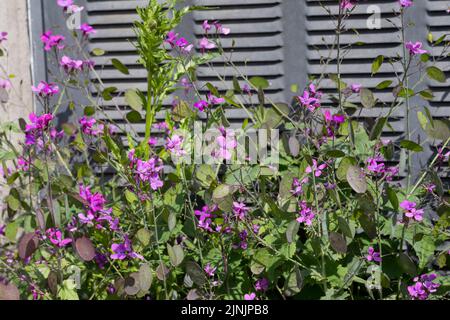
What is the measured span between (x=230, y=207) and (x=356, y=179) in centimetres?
39

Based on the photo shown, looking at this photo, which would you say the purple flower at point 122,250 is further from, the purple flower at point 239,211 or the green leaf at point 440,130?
the green leaf at point 440,130

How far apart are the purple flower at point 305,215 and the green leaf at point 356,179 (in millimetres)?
160

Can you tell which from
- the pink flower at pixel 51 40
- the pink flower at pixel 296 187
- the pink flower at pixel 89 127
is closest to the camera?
the pink flower at pixel 296 187

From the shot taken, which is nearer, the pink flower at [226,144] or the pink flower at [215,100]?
the pink flower at [226,144]

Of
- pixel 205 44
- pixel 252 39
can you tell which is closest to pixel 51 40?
pixel 205 44

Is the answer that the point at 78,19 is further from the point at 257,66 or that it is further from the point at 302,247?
the point at 302,247

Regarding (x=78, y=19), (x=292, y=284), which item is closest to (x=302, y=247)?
(x=292, y=284)

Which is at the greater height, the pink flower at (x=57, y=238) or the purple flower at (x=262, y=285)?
the pink flower at (x=57, y=238)

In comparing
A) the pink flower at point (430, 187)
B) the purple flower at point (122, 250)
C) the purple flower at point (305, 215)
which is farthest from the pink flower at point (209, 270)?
the pink flower at point (430, 187)

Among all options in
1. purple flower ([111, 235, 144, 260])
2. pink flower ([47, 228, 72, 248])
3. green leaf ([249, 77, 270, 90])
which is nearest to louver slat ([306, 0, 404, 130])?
green leaf ([249, 77, 270, 90])

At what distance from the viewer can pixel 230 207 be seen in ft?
8.16

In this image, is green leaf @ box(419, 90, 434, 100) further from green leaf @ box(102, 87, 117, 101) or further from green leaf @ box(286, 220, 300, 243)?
green leaf @ box(102, 87, 117, 101)

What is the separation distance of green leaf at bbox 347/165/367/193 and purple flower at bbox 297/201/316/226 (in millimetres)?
160

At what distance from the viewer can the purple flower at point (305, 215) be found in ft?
8.04
